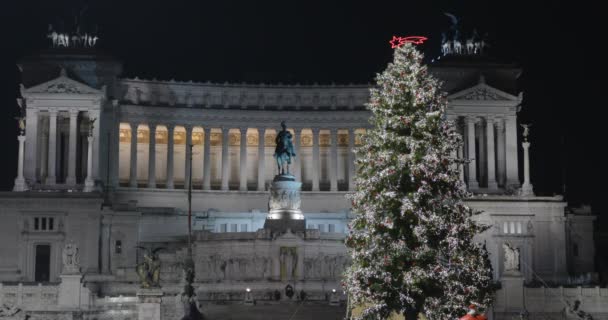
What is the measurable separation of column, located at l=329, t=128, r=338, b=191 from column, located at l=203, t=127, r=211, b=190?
45.3 ft

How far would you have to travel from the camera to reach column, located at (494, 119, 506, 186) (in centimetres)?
11194

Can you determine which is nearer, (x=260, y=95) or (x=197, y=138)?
(x=260, y=95)

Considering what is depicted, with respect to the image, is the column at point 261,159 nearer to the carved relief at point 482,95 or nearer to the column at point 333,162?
the column at point 333,162

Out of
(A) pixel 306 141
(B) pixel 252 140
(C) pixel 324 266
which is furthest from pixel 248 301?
(B) pixel 252 140

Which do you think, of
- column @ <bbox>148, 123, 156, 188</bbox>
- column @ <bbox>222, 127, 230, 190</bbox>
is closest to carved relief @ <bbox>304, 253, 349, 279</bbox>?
column @ <bbox>222, 127, 230, 190</bbox>

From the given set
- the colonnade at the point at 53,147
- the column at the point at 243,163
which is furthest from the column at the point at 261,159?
the colonnade at the point at 53,147

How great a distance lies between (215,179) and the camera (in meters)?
121

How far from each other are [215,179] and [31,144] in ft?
76.2

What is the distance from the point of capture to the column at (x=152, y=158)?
371ft

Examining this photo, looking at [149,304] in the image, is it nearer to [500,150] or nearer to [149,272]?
[149,272]

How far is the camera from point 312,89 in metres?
120

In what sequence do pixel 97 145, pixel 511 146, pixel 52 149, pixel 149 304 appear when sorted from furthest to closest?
1. pixel 511 146
2. pixel 97 145
3. pixel 52 149
4. pixel 149 304

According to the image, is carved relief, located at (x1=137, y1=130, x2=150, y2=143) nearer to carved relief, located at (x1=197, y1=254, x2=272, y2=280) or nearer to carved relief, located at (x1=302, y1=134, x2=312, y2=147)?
carved relief, located at (x1=302, y1=134, x2=312, y2=147)

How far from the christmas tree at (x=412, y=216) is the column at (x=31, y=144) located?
66.7 metres
